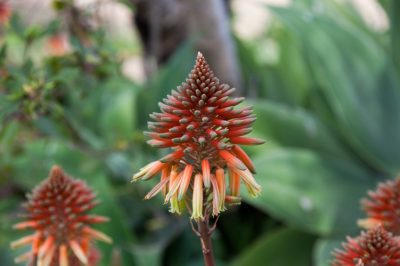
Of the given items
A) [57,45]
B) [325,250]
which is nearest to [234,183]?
[325,250]

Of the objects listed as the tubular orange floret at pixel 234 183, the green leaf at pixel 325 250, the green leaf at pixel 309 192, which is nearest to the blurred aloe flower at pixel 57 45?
the green leaf at pixel 309 192

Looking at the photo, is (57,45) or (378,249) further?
(57,45)

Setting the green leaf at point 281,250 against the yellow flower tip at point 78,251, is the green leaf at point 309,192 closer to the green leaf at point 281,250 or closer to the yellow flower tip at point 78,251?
the green leaf at point 281,250

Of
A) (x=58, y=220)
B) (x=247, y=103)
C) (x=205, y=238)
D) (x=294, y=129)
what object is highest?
(x=247, y=103)

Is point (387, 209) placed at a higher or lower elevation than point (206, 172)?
lower

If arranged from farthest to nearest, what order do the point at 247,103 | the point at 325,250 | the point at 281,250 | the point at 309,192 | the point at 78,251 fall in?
the point at 247,103, the point at 281,250, the point at 309,192, the point at 325,250, the point at 78,251

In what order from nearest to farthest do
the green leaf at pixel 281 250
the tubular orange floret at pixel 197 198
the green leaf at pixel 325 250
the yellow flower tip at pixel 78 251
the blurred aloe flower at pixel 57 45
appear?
the tubular orange floret at pixel 197 198 → the yellow flower tip at pixel 78 251 → the green leaf at pixel 325 250 → the green leaf at pixel 281 250 → the blurred aloe flower at pixel 57 45

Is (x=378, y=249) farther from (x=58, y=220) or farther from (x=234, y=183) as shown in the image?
(x=58, y=220)
